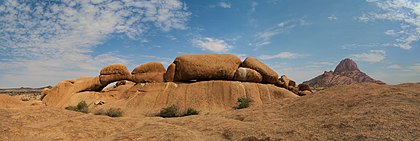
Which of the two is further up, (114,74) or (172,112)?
(114,74)

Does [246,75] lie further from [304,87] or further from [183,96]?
[304,87]

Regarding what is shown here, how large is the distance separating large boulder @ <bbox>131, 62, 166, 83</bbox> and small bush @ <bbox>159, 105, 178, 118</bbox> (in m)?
6.53

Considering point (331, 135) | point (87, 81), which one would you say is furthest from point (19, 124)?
point (87, 81)

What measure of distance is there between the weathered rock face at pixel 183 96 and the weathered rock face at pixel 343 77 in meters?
58.7

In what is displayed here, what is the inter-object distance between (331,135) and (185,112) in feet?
60.8

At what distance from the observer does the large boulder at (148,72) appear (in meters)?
29.0

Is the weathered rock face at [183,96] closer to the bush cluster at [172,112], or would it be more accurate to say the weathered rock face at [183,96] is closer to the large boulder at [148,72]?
the large boulder at [148,72]

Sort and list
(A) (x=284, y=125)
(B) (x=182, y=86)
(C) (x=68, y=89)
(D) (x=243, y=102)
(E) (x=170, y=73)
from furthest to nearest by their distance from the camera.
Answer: (C) (x=68, y=89) < (E) (x=170, y=73) < (B) (x=182, y=86) < (D) (x=243, y=102) < (A) (x=284, y=125)

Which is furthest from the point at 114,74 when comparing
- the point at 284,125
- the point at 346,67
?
the point at 346,67

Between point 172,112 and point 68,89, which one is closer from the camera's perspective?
point 172,112

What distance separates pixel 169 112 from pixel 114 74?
11.3 metres

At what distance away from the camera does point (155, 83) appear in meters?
27.9

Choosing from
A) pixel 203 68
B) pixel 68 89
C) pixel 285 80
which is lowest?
pixel 68 89

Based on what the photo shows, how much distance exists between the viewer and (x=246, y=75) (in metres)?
27.3
